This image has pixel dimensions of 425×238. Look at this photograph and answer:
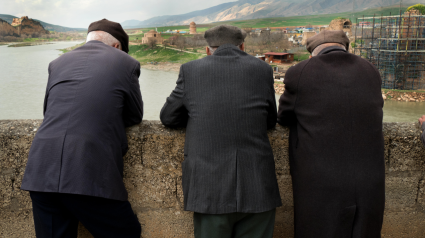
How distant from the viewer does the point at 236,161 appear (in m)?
1.31

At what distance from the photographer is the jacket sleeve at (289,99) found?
4.84 feet

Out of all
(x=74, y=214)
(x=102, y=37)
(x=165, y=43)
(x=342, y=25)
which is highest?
(x=342, y=25)

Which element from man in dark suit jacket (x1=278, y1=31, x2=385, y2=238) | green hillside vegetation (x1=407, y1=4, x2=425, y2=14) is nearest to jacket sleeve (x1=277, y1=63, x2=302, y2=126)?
man in dark suit jacket (x1=278, y1=31, x2=385, y2=238)

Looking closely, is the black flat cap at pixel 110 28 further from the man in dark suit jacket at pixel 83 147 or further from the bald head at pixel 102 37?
the man in dark suit jacket at pixel 83 147

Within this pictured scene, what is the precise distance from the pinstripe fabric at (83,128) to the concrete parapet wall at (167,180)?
1.11 feet

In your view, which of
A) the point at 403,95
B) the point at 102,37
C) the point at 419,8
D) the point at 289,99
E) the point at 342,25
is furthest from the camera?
the point at 342,25

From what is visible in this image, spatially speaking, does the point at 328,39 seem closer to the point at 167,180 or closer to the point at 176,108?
the point at 176,108

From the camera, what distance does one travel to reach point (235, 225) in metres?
1.43

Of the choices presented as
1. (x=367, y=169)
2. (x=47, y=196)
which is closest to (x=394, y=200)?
(x=367, y=169)

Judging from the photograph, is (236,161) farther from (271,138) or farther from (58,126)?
(58,126)

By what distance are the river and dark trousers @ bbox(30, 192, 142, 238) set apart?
103ft

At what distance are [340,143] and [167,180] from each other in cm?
95

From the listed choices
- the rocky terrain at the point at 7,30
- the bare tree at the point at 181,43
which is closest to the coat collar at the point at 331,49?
the bare tree at the point at 181,43

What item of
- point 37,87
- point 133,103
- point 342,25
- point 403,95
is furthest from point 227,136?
point 342,25
